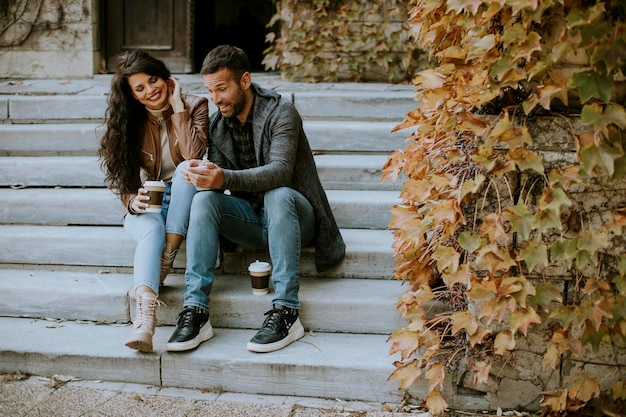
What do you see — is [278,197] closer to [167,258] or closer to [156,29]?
[167,258]

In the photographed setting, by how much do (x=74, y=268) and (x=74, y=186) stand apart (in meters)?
0.77

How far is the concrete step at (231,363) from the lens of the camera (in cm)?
282

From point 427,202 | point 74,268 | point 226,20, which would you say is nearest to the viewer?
point 427,202

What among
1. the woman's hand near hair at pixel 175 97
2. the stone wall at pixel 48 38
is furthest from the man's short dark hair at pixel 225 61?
the stone wall at pixel 48 38

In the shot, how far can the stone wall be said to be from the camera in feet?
20.6

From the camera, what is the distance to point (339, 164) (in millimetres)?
4129

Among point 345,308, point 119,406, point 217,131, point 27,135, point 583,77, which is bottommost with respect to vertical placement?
point 119,406

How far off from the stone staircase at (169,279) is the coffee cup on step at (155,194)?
43 centimetres

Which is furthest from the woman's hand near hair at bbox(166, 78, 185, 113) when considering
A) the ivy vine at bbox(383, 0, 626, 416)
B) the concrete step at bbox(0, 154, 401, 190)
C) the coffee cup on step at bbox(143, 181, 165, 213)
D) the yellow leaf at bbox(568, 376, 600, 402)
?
the yellow leaf at bbox(568, 376, 600, 402)

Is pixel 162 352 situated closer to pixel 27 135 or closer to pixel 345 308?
pixel 345 308

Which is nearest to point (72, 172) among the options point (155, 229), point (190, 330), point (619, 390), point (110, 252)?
point (110, 252)

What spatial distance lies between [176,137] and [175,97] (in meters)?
0.20

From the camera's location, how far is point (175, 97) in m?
3.36

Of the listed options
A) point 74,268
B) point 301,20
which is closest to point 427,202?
point 74,268
